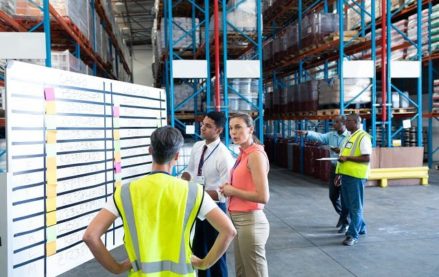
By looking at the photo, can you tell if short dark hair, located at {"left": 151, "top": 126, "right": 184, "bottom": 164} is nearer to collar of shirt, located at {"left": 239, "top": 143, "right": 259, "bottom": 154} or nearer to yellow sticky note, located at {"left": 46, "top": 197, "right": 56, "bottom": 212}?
collar of shirt, located at {"left": 239, "top": 143, "right": 259, "bottom": 154}

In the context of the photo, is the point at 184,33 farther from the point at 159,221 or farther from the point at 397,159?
the point at 159,221

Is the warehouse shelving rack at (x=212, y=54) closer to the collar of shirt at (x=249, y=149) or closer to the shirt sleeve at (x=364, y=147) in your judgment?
the shirt sleeve at (x=364, y=147)

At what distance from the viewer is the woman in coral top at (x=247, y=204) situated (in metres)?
3.24

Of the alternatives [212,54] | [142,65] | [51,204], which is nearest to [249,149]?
[51,204]

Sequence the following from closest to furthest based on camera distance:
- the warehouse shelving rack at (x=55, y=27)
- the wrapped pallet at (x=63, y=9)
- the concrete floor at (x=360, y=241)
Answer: the concrete floor at (x=360, y=241), the warehouse shelving rack at (x=55, y=27), the wrapped pallet at (x=63, y=9)

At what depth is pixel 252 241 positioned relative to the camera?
3.27m

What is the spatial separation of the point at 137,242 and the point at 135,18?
27973 millimetres

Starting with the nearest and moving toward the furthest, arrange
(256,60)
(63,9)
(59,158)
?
(59,158) < (63,9) < (256,60)

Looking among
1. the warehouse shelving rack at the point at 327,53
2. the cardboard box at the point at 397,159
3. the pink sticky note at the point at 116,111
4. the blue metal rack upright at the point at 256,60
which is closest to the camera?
the pink sticky note at the point at 116,111

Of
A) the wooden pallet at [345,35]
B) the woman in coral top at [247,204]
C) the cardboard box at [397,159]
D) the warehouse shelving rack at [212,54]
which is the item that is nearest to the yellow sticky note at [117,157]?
the woman in coral top at [247,204]

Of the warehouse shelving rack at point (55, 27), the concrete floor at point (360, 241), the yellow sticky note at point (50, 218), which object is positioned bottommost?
the concrete floor at point (360, 241)

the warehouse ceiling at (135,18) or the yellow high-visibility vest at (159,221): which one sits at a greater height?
the warehouse ceiling at (135,18)

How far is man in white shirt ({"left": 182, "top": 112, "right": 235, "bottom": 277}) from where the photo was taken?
377cm

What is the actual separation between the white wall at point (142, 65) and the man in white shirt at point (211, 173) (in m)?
31.4
